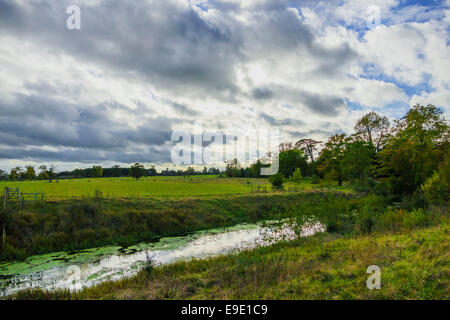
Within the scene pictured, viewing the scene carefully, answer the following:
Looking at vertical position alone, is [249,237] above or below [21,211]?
below

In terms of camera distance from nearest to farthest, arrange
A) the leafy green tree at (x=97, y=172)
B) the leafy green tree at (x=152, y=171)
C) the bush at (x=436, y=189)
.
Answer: the bush at (x=436, y=189) < the leafy green tree at (x=97, y=172) < the leafy green tree at (x=152, y=171)

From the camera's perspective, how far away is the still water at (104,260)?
10.0 m

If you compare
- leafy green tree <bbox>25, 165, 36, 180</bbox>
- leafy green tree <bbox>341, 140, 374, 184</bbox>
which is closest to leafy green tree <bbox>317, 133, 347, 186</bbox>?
leafy green tree <bbox>341, 140, 374, 184</bbox>

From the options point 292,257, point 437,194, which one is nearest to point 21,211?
point 292,257

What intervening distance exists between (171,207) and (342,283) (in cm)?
2023

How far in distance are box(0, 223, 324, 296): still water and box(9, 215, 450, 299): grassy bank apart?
7.88 ft

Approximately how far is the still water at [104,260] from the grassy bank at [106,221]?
4.63 ft

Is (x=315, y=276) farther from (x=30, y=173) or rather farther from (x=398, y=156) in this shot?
(x=30, y=173)

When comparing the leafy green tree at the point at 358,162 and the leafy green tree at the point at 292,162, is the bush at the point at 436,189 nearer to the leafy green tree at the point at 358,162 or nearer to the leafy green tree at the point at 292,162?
the leafy green tree at the point at 358,162

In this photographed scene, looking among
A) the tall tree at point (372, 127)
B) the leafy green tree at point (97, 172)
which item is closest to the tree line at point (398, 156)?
the tall tree at point (372, 127)

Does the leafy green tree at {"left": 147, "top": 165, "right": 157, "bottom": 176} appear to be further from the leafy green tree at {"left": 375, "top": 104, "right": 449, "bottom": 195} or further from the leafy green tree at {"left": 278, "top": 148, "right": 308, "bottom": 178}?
the leafy green tree at {"left": 375, "top": 104, "right": 449, "bottom": 195}

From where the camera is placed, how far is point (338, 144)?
4531 centimetres
